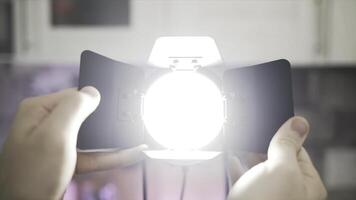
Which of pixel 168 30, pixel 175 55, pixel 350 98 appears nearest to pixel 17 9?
pixel 168 30

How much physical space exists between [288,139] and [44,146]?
10.4 inches

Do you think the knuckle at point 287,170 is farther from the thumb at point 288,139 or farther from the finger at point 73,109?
the finger at point 73,109

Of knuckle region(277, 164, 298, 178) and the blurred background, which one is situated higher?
the blurred background

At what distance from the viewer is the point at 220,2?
3.89 ft

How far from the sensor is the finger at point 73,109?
446 millimetres

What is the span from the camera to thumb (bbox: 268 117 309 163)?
0.49 m

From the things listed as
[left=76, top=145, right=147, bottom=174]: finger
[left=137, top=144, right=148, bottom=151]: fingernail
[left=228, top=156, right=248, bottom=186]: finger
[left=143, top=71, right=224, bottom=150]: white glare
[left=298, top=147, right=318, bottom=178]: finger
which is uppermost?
[left=143, top=71, right=224, bottom=150]: white glare

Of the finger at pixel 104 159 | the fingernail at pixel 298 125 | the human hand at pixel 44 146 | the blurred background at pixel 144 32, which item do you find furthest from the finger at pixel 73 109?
the blurred background at pixel 144 32

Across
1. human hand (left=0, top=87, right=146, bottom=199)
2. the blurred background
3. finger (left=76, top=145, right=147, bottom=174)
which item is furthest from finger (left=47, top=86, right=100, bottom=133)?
the blurred background

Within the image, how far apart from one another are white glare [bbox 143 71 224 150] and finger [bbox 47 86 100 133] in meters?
0.06

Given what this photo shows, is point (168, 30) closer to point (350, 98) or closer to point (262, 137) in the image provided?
point (350, 98)

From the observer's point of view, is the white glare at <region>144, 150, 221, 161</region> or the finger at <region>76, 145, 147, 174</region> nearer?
the white glare at <region>144, 150, 221, 161</region>

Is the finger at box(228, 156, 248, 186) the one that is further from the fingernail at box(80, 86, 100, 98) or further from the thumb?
the fingernail at box(80, 86, 100, 98)

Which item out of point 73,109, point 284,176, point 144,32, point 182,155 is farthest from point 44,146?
point 144,32
